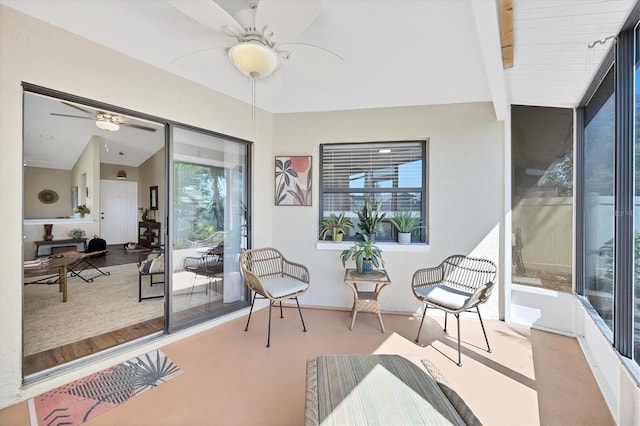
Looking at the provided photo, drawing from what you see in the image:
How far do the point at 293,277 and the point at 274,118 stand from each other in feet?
7.13

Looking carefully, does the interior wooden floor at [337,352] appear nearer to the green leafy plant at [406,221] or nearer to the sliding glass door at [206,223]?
the sliding glass door at [206,223]

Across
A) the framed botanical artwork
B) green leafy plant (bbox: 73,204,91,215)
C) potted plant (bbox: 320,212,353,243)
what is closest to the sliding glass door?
the framed botanical artwork

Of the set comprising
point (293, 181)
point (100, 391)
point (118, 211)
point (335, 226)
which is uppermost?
point (293, 181)

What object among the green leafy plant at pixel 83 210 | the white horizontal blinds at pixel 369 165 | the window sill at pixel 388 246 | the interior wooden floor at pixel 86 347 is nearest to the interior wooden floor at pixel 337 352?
the interior wooden floor at pixel 86 347

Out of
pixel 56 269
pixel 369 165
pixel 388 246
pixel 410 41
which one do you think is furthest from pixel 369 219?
pixel 56 269

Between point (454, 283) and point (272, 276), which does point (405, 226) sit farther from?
point (272, 276)

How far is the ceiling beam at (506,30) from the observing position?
59.9 inches

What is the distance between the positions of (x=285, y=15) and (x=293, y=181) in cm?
228

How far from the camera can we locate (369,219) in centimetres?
339

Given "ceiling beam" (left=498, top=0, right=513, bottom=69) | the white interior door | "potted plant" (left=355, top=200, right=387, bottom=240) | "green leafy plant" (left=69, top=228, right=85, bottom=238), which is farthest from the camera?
the white interior door

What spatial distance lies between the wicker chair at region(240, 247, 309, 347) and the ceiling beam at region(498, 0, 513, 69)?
2.61 m

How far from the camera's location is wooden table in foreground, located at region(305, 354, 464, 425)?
1.13 metres

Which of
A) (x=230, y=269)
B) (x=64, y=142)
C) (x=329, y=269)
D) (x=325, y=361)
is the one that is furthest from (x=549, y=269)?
A: (x=64, y=142)

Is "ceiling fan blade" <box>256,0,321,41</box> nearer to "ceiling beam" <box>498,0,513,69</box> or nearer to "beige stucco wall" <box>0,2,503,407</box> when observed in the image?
"ceiling beam" <box>498,0,513,69</box>
